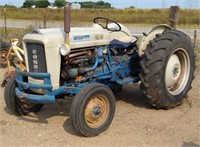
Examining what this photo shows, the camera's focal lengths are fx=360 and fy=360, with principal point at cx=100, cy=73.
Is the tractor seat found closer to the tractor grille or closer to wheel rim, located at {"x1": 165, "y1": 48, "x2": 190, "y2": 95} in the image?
wheel rim, located at {"x1": 165, "y1": 48, "x2": 190, "y2": 95}

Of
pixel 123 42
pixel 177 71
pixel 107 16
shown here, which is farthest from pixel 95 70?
pixel 107 16

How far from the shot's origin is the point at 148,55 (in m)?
5.83

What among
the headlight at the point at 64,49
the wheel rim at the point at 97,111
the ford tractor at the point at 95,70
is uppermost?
the headlight at the point at 64,49

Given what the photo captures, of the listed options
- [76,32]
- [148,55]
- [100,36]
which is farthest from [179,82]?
A: [76,32]

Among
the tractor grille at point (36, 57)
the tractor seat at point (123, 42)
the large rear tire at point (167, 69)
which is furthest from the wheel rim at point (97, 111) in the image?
the tractor seat at point (123, 42)

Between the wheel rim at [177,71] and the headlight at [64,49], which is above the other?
the headlight at [64,49]

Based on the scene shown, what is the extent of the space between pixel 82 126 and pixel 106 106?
1.91 feet

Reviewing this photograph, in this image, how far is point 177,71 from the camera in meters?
6.46

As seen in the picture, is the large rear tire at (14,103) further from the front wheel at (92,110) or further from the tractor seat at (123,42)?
the tractor seat at (123,42)

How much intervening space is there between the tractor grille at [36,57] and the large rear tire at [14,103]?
0.57 metres

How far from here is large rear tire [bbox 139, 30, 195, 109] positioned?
5.85 meters

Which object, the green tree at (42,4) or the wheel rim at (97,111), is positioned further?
the green tree at (42,4)

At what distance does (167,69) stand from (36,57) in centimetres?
229

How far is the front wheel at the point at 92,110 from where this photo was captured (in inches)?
190
